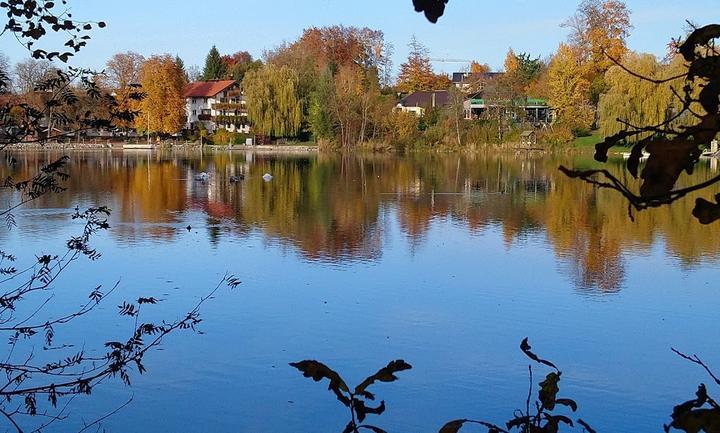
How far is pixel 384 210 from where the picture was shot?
19797 millimetres

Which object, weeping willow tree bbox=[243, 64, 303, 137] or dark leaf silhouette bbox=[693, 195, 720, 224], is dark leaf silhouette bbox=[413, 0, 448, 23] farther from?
weeping willow tree bbox=[243, 64, 303, 137]

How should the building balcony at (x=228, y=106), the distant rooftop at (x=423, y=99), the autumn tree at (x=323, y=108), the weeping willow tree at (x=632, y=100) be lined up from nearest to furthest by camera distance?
1. the weeping willow tree at (x=632, y=100)
2. the autumn tree at (x=323, y=108)
3. the distant rooftop at (x=423, y=99)
4. the building balcony at (x=228, y=106)

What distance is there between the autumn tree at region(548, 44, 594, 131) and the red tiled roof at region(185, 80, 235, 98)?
1037 inches

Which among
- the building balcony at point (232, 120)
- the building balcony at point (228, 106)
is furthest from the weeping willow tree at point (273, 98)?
the building balcony at point (232, 120)

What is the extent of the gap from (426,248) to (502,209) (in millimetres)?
6355

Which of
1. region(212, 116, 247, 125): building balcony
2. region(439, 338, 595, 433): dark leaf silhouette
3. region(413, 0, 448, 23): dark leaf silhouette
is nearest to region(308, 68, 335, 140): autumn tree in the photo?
region(212, 116, 247, 125): building balcony

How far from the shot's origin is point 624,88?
4147 centimetres

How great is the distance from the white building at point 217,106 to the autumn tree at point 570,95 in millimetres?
23654

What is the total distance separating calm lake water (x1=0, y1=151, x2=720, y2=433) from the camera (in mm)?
6906

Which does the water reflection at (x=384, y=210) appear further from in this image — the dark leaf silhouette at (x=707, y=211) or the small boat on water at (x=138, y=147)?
the small boat on water at (x=138, y=147)

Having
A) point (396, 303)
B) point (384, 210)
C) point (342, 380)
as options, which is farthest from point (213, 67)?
point (342, 380)

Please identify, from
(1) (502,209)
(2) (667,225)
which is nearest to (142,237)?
(1) (502,209)

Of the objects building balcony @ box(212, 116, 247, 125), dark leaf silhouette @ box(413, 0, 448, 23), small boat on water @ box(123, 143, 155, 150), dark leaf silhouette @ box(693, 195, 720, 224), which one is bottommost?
small boat on water @ box(123, 143, 155, 150)

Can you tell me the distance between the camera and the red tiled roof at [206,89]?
62.0m
